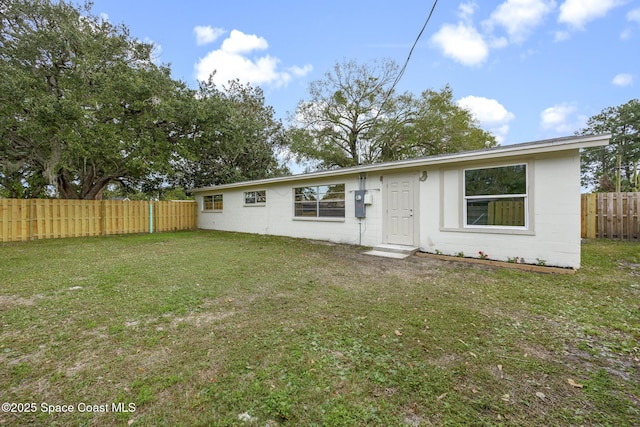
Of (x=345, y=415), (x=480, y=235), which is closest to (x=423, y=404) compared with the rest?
(x=345, y=415)

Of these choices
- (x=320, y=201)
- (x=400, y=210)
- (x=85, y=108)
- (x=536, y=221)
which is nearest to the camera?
(x=536, y=221)

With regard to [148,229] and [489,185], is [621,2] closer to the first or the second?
[489,185]

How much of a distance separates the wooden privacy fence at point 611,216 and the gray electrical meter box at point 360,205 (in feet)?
23.3

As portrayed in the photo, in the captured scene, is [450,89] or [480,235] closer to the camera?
[480,235]

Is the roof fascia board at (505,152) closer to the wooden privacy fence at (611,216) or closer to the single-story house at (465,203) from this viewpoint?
the single-story house at (465,203)

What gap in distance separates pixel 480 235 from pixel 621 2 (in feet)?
22.8

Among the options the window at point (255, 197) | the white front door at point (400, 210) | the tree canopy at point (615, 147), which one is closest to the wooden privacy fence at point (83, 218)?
the window at point (255, 197)

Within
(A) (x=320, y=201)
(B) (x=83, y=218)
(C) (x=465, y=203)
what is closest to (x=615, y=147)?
(C) (x=465, y=203)

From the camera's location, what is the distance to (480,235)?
5.98m

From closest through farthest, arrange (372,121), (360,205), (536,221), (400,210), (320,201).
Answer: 1. (536,221)
2. (400,210)
3. (360,205)
4. (320,201)
5. (372,121)

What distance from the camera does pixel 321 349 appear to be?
8.12 ft

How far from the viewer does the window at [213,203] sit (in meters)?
13.9

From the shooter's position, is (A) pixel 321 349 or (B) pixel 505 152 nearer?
(A) pixel 321 349

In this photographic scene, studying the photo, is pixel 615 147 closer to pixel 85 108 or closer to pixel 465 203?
pixel 465 203
